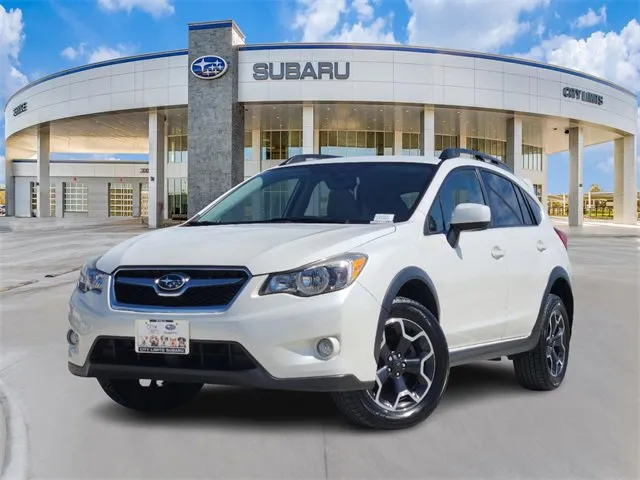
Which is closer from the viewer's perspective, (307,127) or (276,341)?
(276,341)

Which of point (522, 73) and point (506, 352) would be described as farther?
point (522, 73)

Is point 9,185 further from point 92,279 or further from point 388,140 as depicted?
point 92,279

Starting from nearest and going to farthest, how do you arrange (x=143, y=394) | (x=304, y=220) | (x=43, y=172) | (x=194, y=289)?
(x=194, y=289) → (x=143, y=394) → (x=304, y=220) → (x=43, y=172)

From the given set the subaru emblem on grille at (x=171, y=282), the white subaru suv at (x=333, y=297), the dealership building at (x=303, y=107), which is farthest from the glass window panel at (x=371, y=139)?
the subaru emblem on grille at (x=171, y=282)

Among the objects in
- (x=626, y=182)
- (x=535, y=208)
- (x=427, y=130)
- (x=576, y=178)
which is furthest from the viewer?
(x=626, y=182)

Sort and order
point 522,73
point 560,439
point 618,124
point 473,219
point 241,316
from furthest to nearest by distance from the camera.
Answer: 1. point 618,124
2. point 522,73
3. point 473,219
4. point 560,439
5. point 241,316

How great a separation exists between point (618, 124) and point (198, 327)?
184 feet

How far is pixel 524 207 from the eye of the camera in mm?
6320

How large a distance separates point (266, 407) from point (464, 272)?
5.22 ft

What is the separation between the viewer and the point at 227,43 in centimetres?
4312

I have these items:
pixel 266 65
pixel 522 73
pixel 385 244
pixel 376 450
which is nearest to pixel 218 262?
pixel 385 244

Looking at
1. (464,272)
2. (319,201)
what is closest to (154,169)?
(319,201)

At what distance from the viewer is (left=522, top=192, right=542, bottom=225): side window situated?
6.38m

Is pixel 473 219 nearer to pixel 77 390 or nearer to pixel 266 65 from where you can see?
pixel 77 390
